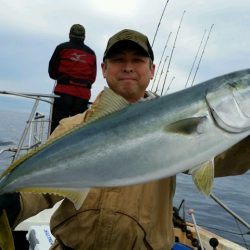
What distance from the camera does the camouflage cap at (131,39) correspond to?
154 inches

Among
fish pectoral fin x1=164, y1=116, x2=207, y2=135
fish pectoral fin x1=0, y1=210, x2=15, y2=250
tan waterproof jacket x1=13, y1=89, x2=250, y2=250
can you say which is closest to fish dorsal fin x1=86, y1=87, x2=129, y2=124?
fish pectoral fin x1=164, y1=116, x2=207, y2=135

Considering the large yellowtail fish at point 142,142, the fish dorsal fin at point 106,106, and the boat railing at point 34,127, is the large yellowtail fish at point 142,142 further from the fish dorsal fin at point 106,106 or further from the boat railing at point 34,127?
the boat railing at point 34,127

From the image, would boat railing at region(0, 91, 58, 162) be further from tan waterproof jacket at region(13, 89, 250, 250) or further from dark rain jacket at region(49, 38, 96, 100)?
tan waterproof jacket at region(13, 89, 250, 250)

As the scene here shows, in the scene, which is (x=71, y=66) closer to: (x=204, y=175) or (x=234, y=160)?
(x=234, y=160)

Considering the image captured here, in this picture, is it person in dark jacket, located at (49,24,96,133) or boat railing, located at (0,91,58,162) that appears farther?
person in dark jacket, located at (49,24,96,133)

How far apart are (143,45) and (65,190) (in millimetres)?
1588

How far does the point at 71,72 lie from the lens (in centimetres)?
908

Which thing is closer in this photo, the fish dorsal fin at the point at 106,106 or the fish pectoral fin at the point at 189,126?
the fish pectoral fin at the point at 189,126

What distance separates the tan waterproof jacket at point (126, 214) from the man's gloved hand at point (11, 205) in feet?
0.25

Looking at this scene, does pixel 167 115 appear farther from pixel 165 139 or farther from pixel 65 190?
pixel 65 190

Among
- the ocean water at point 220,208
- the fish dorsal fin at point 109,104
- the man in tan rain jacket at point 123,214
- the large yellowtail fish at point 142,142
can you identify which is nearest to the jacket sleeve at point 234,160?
the man in tan rain jacket at point 123,214

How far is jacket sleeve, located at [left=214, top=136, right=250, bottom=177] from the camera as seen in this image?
348 cm

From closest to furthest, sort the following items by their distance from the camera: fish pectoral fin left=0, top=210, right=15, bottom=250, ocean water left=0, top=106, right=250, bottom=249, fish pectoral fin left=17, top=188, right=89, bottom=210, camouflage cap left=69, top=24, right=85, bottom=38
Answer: fish pectoral fin left=17, top=188, right=89, bottom=210 → fish pectoral fin left=0, top=210, right=15, bottom=250 → camouflage cap left=69, top=24, right=85, bottom=38 → ocean water left=0, top=106, right=250, bottom=249

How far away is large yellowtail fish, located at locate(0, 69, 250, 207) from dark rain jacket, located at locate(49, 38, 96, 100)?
6.13 meters
